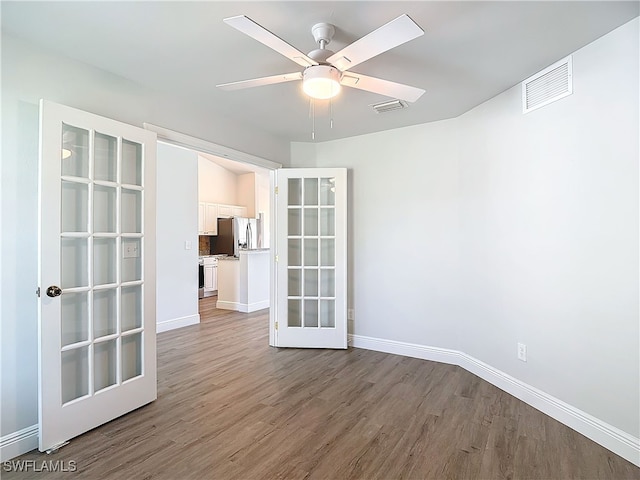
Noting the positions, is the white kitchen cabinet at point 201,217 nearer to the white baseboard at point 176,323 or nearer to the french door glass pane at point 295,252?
the white baseboard at point 176,323

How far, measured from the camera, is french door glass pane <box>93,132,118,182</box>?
7.92ft

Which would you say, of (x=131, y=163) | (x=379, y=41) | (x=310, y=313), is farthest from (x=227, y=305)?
(x=379, y=41)

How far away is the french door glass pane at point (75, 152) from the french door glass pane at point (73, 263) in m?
0.45

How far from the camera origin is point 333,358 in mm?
3746

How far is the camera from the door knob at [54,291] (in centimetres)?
210

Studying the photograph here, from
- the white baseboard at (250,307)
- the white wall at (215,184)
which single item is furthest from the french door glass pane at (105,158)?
the white wall at (215,184)

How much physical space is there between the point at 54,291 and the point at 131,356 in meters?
0.79

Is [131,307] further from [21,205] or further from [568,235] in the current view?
[568,235]

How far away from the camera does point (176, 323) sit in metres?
5.07

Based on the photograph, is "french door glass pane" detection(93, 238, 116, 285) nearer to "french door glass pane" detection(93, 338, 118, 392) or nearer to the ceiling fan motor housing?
"french door glass pane" detection(93, 338, 118, 392)

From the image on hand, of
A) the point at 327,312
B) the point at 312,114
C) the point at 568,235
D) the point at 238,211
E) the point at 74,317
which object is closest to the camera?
the point at 74,317

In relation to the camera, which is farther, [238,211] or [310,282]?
[238,211]

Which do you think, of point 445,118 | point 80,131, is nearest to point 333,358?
point 445,118

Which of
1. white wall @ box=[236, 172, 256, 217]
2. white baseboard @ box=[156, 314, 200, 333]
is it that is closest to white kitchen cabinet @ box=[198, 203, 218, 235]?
white wall @ box=[236, 172, 256, 217]
